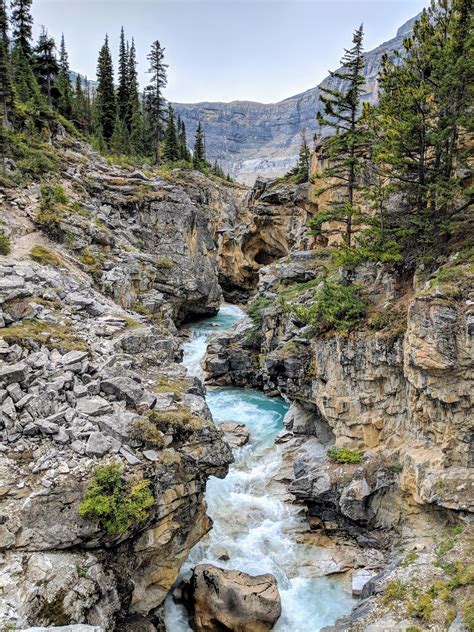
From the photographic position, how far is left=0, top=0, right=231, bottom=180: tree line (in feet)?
128

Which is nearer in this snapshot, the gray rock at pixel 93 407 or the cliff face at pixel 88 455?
the cliff face at pixel 88 455

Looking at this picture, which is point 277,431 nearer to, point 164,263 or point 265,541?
point 265,541

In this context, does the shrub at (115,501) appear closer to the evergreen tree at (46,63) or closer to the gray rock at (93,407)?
the gray rock at (93,407)

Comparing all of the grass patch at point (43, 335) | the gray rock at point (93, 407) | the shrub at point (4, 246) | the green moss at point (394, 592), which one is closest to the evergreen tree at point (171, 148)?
the shrub at point (4, 246)

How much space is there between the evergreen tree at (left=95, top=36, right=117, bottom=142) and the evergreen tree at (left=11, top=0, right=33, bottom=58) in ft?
27.9

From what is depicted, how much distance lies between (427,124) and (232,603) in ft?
61.6

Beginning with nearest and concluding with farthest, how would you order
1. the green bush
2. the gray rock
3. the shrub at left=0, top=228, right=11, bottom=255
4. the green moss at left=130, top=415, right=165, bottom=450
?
the green moss at left=130, top=415, right=165, bottom=450, the gray rock, the green bush, the shrub at left=0, top=228, right=11, bottom=255

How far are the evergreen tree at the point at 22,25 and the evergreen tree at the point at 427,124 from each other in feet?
153

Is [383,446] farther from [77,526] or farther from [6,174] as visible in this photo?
[6,174]

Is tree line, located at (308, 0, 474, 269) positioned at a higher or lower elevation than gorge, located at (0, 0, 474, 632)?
higher

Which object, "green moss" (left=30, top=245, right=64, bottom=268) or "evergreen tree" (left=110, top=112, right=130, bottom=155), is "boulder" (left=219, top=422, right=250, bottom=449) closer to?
"green moss" (left=30, top=245, right=64, bottom=268)

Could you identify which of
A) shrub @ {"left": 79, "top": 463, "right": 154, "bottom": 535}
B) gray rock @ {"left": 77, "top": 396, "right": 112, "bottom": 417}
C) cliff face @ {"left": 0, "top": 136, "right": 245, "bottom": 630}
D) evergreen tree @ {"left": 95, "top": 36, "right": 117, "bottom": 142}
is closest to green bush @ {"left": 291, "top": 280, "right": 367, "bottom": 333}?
cliff face @ {"left": 0, "top": 136, "right": 245, "bottom": 630}

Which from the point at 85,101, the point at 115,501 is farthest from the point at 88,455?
the point at 85,101

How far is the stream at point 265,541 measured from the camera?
13.8 m
